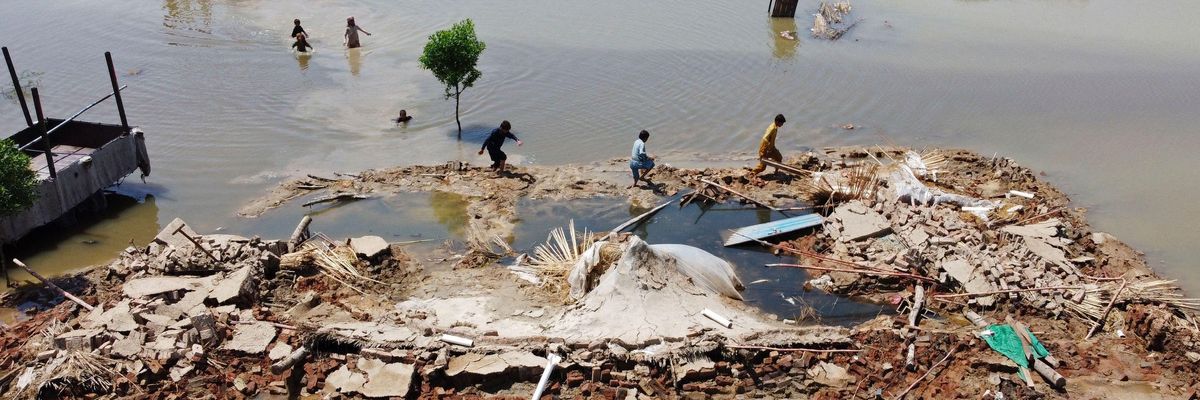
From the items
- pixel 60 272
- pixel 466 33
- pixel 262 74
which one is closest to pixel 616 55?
pixel 466 33

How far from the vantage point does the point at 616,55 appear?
2002 cm

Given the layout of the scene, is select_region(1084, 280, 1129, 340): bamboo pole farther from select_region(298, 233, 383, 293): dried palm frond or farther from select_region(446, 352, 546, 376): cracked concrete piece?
select_region(298, 233, 383, 293): dried palm frond

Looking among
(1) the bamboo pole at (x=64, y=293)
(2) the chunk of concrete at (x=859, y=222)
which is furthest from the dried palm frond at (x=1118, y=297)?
(1) the bamboo pole at (x=64, y=293)

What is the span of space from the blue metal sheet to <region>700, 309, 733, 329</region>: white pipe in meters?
2.45

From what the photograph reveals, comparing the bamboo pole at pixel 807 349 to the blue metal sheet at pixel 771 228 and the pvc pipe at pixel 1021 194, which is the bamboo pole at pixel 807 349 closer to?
the blue metal sheet at pixel 771 228

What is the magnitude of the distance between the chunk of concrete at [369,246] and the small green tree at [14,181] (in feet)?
13.4

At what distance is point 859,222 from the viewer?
11.1 m

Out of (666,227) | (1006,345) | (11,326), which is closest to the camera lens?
(1006,345)

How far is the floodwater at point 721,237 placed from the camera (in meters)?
9.76

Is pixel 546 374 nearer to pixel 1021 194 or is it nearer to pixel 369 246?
pixel 369 246

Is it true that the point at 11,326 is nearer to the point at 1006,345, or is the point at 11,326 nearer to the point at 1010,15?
the point at 1006,345

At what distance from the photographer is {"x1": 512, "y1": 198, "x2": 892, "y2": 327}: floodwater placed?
32.0ft

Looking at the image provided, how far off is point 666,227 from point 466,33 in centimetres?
562

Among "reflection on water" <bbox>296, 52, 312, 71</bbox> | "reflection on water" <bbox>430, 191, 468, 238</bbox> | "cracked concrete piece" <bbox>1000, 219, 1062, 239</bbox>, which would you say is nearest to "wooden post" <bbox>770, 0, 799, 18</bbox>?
"reflection on water" <bbox>296, 52, 312, 71</bbox>
